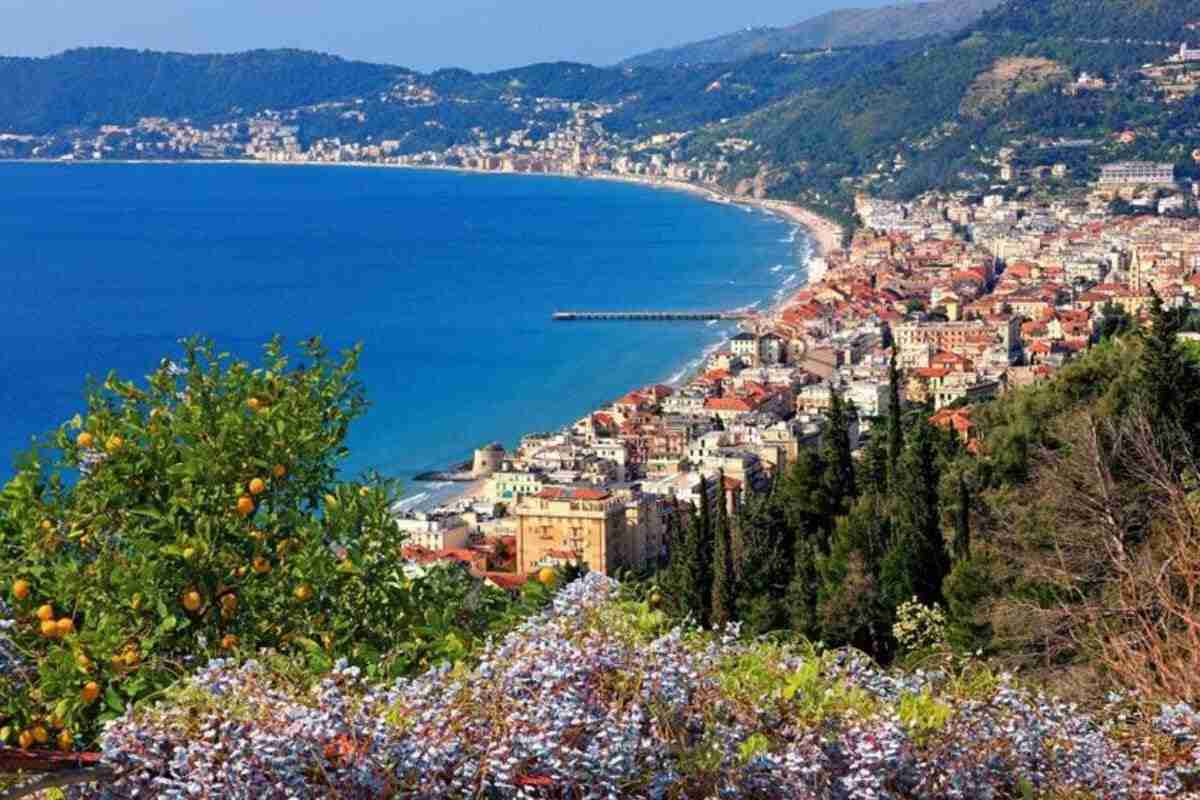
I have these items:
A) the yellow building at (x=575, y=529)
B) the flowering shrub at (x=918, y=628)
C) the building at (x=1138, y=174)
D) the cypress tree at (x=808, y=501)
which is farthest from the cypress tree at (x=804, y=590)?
the building at (x=1138, y=174)

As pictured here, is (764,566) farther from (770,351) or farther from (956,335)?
(956,335)

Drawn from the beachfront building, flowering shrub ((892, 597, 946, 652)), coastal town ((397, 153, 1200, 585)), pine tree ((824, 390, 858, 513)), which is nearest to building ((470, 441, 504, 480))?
coastal town ((397, 153, 1200, 585))

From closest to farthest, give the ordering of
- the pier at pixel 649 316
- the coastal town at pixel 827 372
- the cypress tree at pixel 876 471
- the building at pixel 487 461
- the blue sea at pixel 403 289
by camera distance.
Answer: the cypress tree at pixel 876 471 < the coastal town at pixel 827 372 < the building at pixel 487 461 < the blue sea at pixel 403 289 < the pier at pixel 649 316

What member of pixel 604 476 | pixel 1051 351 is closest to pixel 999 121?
pixel 1051 351

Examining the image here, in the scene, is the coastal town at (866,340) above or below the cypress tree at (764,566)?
below

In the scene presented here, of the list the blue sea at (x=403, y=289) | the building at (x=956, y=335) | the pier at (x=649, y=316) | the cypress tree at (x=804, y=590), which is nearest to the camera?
the cypress tree at (x=804, y=590)

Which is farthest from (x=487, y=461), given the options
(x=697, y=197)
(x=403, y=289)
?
(x=697, y=197)

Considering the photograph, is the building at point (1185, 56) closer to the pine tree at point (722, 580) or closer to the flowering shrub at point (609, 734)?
the pine tree at point (722, 580)
